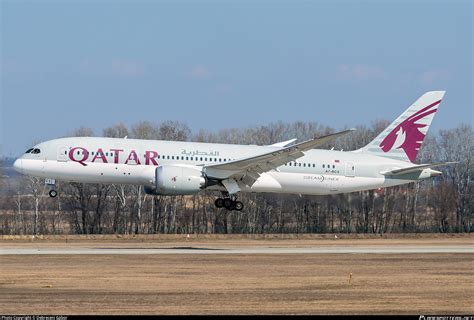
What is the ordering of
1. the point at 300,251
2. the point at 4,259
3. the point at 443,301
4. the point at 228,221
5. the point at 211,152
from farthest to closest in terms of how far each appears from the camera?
the point at 228,221
the point at 211,152
the point at 300,251
the point at 4,259
the point at 443,301

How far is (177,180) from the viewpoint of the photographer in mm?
48000

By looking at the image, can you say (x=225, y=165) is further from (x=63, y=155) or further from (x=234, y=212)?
(x=234, y=212)

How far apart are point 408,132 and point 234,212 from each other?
1010 inches

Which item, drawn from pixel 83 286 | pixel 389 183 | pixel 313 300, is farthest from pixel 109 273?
pixel 389 183

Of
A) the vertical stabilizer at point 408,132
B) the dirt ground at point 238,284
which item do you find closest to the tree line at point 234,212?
the vertical stabilizer at point 408,132

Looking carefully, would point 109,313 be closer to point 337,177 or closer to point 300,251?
point 300,251

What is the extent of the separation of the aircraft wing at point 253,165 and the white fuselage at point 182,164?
29.8 inches

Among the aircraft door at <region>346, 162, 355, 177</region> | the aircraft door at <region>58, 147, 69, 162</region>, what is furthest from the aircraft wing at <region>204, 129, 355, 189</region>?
the aircraft door at <region>58, 147, 69, 162</region>

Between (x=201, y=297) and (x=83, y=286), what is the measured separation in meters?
4.25

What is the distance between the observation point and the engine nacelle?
47844 mm

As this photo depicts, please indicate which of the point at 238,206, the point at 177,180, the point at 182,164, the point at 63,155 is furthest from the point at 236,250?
the point at 63,155

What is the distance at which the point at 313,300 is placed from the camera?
2511cm

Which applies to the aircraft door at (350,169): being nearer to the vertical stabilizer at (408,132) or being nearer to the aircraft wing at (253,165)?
the vertical stabilizer at (408,132)

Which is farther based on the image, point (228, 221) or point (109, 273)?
point (228, 221)
